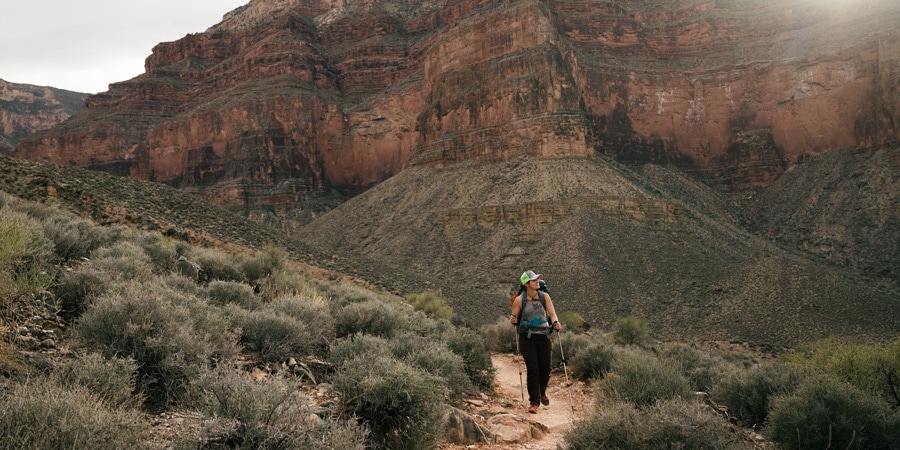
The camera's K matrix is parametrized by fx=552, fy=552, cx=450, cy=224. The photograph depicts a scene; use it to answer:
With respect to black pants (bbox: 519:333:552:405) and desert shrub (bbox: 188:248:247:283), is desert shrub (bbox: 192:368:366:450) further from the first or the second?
desert shrub (bbox: 188:248:247:283)

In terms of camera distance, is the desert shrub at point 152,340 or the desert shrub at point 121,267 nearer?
the desert shrub at point 152,340

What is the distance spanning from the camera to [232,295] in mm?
8258

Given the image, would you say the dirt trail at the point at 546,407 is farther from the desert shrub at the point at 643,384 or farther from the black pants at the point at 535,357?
the desert shrub at the point at 643,384

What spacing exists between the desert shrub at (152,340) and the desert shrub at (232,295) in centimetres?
266

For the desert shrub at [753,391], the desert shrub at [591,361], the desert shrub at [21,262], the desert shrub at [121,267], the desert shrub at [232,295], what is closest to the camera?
the desert shrub at [21,262]

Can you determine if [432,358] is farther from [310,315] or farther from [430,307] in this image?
[430,307]

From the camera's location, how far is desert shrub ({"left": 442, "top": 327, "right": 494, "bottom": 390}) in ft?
28.9

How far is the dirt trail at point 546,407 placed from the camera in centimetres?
587

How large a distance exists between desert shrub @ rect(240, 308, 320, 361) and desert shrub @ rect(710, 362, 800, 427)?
214 inches

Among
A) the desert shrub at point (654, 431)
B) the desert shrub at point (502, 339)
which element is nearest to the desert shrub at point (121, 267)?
the desert shrub at point (654, 431)

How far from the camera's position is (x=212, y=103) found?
82188mm

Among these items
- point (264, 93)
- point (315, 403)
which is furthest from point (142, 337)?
point (264, 93)

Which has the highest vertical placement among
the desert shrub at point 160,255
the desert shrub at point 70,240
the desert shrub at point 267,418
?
the desert shrub at point 70,240

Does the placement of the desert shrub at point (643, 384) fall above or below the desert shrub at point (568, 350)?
above
